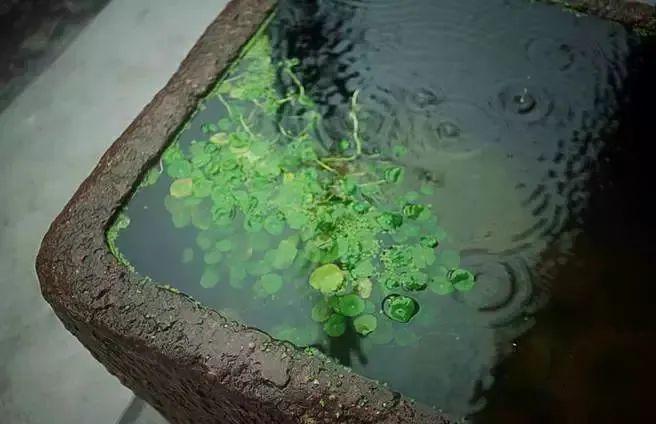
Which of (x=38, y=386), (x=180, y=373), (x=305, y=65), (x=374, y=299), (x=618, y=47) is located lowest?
(x=38, y=386)

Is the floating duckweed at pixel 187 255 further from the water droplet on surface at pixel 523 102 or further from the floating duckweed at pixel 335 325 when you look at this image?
the water droplet on surface at pixel 523 102

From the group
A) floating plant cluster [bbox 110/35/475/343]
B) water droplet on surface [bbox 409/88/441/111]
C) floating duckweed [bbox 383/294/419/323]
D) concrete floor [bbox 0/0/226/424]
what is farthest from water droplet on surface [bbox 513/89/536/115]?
concrete floor [bbox 0/0/226/424]

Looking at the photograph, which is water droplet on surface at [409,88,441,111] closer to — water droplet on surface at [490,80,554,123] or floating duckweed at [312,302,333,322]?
water droplet on surface at [490,80,554,123]

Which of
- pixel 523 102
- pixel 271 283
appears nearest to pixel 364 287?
pixel 271 283

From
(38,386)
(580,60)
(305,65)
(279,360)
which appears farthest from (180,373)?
(580,60)

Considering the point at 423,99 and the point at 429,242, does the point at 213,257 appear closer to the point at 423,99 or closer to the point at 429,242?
the point at 429,242

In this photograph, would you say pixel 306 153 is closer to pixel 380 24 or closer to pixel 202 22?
pixel 380 24

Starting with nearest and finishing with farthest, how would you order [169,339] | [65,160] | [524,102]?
[169,339]
[524,102]
[65,160]
